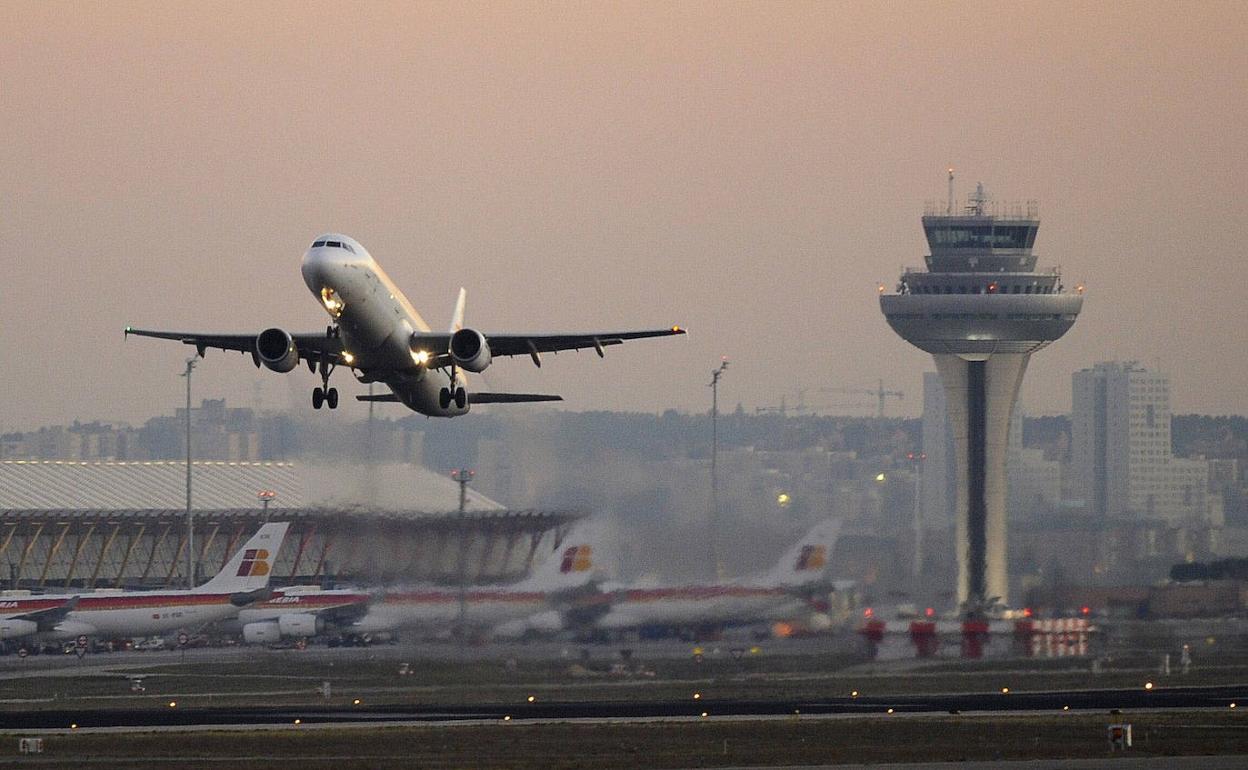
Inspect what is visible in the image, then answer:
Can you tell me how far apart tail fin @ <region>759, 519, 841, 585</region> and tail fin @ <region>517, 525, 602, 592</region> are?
712 cm

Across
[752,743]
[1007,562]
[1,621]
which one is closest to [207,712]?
[752,743]

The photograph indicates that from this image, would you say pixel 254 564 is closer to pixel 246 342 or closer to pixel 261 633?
pixel 261 633

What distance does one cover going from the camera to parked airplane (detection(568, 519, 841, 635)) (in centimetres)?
8612

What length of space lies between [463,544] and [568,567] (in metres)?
4.59

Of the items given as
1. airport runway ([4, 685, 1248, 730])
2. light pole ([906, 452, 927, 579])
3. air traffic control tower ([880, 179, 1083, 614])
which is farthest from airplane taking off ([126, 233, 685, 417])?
air traffic control tower ([880, 179, 1083, 614])

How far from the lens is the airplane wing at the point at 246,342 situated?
70062mm

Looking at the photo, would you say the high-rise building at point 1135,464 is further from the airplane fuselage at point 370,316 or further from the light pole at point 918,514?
the airplane fuselage at point 370,316

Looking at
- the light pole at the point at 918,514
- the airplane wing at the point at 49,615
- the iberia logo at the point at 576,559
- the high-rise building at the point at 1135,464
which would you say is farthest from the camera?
the high-rise building at the point at 1135,464

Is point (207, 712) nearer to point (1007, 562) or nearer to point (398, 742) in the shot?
point (398, 742)

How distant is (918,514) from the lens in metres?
116

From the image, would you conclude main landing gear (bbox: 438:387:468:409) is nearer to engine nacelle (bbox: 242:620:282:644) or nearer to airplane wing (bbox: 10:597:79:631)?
engine nacelle (bbox: 242:620:282:644)

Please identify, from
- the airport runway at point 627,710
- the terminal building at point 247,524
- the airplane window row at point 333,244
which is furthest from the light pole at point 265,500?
the airplane window row at point 333,244

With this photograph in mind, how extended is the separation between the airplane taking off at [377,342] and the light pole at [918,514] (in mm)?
30451

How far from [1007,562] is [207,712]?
4879 centimetres
